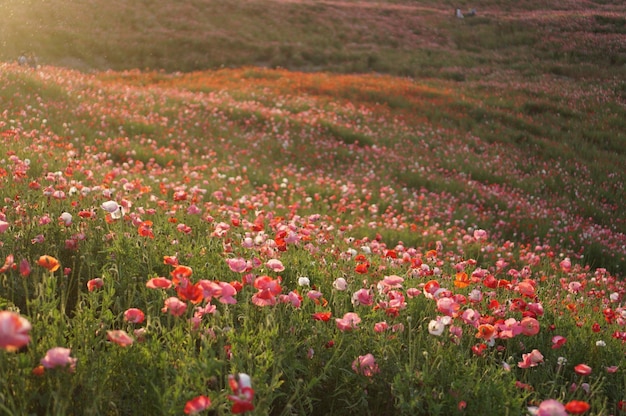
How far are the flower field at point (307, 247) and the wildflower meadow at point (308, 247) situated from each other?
0.09ft

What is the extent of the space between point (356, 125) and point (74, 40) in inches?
717

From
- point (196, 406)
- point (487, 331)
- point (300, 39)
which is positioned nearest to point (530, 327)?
point (487, 331)

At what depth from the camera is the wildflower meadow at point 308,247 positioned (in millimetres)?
2314

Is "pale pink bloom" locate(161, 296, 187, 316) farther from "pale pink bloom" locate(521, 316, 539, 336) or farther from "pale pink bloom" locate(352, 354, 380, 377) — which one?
"pale pink bloom" locate(521, 316, 539, 336)

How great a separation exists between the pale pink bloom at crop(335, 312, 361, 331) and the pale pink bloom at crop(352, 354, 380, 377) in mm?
171

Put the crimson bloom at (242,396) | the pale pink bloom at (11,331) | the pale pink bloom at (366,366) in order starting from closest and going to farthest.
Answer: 1. the pale pink bloom at (11,331)
2. the crimson bloom at (242,396)
3. the pale pink bloom at (366,366)

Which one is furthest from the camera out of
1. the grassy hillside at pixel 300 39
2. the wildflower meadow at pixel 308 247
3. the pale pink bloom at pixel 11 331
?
the grassy hillside at pixel 300 39

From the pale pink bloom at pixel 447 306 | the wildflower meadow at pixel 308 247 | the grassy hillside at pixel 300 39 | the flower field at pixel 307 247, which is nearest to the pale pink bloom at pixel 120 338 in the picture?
the flower field at pixel 307 247

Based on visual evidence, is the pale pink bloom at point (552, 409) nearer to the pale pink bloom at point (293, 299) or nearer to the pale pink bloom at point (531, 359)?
the pale pink bloom at point (531, 359)

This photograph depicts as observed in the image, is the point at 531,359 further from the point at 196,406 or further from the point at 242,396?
the point at 196,406

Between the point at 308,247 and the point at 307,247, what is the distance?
0.01 metres

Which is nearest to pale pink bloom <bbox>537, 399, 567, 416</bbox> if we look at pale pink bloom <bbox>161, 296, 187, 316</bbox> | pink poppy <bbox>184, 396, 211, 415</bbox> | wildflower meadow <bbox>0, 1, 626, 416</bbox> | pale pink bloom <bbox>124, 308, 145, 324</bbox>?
wildflower meadow <bbox>0, 1, 626, 416</bbox>

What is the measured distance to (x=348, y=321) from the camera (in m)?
2.64

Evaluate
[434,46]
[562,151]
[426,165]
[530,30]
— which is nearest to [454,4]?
[530,30]
